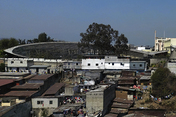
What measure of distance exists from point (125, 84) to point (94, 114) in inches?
258

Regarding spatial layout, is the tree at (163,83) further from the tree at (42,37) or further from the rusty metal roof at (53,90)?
the tree at (42,37)

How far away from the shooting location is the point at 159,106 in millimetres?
19422

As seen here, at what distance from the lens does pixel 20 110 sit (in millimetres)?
17172

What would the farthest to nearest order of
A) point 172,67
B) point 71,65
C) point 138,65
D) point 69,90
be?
point 71,65 < point 138,65 < point 172,67 < point 69,90

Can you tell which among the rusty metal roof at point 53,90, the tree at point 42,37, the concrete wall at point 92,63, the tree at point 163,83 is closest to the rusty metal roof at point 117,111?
the tree at point 163,83

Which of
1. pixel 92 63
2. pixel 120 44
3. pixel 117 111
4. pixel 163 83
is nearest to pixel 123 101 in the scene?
pixel 117 111

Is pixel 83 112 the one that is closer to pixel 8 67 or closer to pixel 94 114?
pixel 94 114

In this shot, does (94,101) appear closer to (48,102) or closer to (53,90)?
(48,102)

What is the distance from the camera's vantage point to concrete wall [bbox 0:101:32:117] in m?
15.9

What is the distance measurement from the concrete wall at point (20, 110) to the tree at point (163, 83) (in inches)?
413

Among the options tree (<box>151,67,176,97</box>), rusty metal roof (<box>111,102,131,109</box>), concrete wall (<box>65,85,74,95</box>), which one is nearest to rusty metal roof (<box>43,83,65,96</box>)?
concrete wall (<box>65,85,74,95</box>)

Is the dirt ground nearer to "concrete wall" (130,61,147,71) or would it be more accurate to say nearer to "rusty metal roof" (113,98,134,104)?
"rusty metal roof" (113,98,134,104)

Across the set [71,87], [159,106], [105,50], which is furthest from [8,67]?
[159,106]

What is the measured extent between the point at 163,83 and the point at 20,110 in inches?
471
